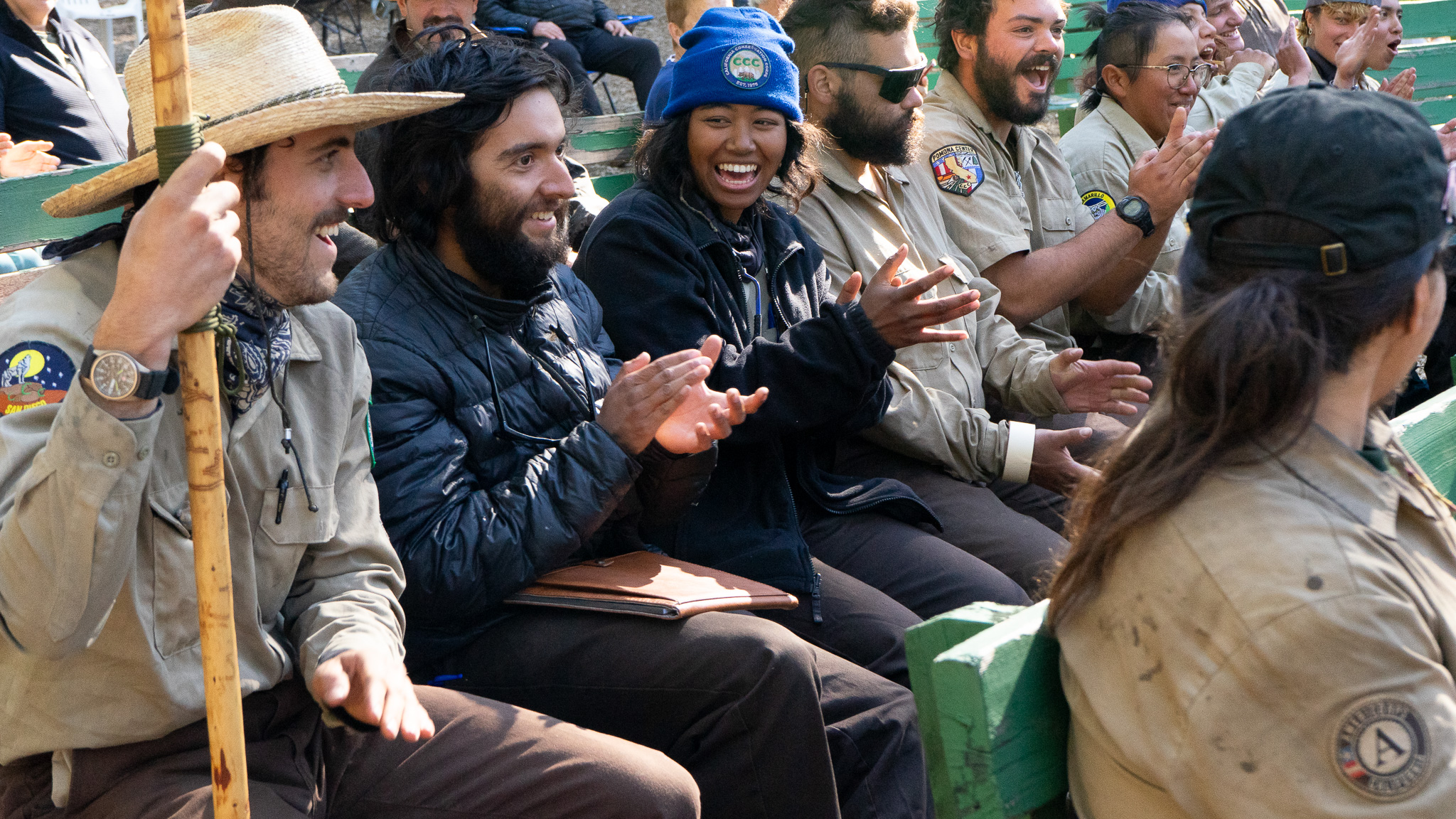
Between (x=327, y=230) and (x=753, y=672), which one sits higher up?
(x=327, y=230)

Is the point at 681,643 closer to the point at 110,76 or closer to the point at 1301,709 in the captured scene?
the point at 1301,709

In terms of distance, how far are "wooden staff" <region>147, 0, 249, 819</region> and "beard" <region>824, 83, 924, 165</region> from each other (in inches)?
88.2

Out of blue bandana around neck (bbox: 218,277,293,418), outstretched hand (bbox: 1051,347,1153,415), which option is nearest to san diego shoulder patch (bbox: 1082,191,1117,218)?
outstretched hand (bbox: 1051,347,1153,415)

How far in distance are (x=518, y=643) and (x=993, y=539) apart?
4.29 ft

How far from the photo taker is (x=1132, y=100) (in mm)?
4770

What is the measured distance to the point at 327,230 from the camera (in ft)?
6.84

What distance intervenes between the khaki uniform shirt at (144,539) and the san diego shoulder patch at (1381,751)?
4.33 feet

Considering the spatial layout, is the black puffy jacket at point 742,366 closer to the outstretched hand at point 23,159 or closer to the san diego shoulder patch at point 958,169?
the san diego shoulder patch at point 958,169

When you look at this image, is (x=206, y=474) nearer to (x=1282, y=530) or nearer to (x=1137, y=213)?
(x=1282, y=530)

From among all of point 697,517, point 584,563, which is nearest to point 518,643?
point 584,563

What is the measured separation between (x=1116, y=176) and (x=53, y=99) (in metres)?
3.55

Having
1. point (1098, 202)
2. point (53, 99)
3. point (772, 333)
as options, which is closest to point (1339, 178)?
point (772, 333)

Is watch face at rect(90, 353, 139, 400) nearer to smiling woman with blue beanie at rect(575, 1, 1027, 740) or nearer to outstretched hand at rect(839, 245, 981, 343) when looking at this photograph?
smiling woman with blue beanie at rect(575, 1, 1027, 740)

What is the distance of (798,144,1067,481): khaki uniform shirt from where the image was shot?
127 inches
